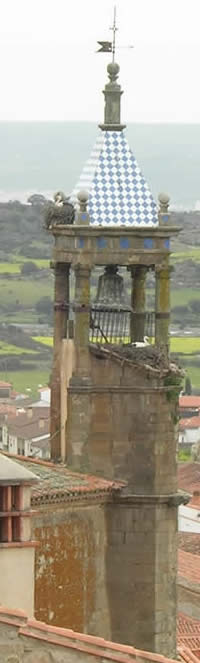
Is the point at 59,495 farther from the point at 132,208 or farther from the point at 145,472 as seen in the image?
the point at 132,208

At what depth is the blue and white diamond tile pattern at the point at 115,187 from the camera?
26.0 m

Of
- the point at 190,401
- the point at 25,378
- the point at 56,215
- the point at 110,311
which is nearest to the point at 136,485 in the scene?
the point at 110,311

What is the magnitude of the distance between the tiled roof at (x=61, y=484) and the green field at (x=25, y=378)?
129950mm

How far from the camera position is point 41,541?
23.8 m

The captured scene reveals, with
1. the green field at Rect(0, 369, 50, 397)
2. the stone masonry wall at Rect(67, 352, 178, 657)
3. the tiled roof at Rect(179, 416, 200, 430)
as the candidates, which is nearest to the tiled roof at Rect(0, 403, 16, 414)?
the tiled roof at Rect(179, 416, 200, 430)

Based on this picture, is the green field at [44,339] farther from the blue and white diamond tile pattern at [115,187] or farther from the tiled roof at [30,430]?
the blue and white diamond tile pattern at [115,187]

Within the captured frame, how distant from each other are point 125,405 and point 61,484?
137 cm

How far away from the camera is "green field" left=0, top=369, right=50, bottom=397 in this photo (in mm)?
158000

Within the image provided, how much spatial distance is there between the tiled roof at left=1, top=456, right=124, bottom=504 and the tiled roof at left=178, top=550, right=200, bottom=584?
861 inches

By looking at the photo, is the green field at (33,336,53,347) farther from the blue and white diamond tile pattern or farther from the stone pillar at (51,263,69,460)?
the blue and white diamond tile pattern

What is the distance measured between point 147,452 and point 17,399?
400 ft

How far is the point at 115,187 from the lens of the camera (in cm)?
2631

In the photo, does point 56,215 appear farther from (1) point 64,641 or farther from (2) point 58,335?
(1) point 64,641

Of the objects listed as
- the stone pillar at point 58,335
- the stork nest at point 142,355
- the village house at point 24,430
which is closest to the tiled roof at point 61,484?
the stone pillar at point 58,335
